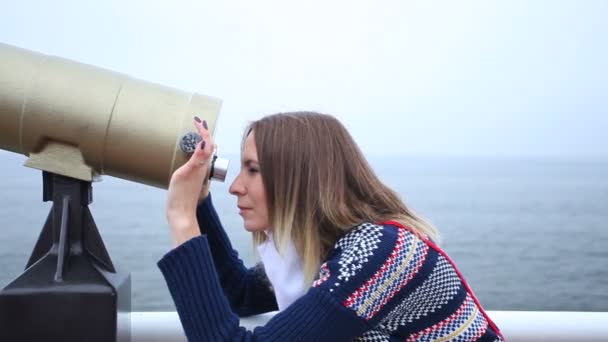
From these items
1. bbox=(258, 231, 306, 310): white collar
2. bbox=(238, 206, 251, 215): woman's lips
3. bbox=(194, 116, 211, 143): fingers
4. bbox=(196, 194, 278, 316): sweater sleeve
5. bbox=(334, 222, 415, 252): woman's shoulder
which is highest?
bbox=(194, 116, 211, 143): fingers

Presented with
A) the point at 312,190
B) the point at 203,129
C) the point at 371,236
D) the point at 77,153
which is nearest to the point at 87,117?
the point at 77,153

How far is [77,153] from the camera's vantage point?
1.05 m

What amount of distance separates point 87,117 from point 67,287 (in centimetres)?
26

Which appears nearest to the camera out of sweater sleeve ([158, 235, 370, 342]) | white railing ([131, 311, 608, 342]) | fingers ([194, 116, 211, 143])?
sweater sleeve ([158, 235, 370, 342])

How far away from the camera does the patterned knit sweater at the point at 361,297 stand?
0.87m

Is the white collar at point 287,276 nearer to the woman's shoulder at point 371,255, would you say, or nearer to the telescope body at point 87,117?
the woman's shoulder at point 371,255

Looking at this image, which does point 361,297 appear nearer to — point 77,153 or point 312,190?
point 312,190

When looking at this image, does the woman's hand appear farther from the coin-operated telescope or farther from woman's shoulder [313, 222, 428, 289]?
woman's shoulder [313, 222, 428, 289]

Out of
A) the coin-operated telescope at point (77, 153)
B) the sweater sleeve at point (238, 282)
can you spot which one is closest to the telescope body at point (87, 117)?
the coin-operated telescope at point (77, 153)

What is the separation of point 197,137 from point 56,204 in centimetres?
26

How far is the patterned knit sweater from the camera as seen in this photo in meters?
0.87

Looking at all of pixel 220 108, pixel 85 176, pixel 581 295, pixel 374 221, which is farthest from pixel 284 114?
pixel 581 295

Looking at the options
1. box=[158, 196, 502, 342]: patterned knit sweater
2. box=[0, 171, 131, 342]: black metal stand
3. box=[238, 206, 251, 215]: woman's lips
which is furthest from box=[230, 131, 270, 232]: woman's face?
box=[0, 171, 131, 342]: black metal stand

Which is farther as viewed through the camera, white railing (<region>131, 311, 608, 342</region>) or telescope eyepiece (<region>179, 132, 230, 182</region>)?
white railing (<region>131, 311, 608, 342</region>)
